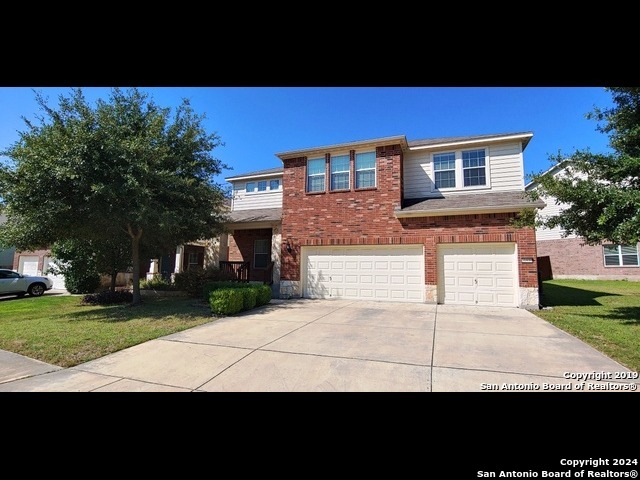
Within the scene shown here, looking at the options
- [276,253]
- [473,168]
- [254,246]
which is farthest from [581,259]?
[254,246]

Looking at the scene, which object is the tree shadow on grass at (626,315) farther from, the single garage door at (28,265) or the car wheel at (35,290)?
the single garage door at (28,265)

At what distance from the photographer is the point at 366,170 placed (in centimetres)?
1226

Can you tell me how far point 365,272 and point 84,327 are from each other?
342 inches

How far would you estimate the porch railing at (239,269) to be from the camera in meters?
14.5

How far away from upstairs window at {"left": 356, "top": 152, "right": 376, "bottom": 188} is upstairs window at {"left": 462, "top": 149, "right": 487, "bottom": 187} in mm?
3503

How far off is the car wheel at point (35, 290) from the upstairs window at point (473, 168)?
21.0 meters

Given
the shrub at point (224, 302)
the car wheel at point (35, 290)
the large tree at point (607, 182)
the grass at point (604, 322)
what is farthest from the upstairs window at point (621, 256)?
the car wheel at point (35, 290)

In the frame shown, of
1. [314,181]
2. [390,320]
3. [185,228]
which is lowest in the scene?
[390,320]
